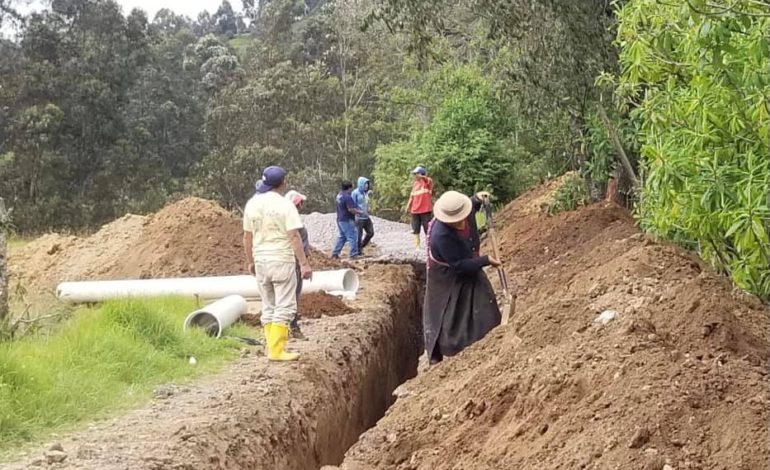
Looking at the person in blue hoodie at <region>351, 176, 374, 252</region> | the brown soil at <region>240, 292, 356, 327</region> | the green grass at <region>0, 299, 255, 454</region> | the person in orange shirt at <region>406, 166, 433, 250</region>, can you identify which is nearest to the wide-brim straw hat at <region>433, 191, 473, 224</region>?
the green grass at <region>0, 299, 255, 454</region>

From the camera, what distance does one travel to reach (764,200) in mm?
5449

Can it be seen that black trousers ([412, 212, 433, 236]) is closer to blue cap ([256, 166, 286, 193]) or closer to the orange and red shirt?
the orange and red shirt

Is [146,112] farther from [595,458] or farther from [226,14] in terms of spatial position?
[226,14]

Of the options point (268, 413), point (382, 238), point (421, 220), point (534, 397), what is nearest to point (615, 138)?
point (421, 220)

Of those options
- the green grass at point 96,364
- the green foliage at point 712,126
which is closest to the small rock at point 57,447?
the green grass at point 96,364

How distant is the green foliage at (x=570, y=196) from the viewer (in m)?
17.6

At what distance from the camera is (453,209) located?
817 centimetres

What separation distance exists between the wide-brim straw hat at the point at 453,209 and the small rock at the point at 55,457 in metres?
3.76

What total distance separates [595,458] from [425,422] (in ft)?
7.19

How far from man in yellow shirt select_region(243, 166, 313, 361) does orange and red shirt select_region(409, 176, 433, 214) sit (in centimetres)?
930

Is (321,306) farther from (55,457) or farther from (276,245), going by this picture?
(55,457)

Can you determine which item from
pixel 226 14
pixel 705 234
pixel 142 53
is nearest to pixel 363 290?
pixel 705 234

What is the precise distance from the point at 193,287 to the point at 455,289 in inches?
216

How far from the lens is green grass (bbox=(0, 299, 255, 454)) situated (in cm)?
661
